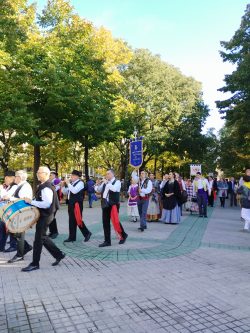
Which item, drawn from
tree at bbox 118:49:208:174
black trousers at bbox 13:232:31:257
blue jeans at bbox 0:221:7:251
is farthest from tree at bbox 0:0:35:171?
tree at bbox 118:49:208:174

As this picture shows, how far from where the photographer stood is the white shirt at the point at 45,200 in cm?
651

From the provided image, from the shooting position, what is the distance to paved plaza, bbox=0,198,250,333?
4434 millimetres

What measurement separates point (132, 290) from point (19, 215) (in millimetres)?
2349

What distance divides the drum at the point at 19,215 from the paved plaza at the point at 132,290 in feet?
2.77

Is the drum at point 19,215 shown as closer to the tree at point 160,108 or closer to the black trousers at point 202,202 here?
the black trousers at point 202,202

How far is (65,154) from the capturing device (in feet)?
120

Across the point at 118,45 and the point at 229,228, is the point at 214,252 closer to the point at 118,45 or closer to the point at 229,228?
the point at 229,228

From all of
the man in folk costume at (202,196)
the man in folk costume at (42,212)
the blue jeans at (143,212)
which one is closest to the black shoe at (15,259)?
the man in folk costume at (42,212)

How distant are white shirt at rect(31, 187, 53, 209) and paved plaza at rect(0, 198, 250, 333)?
3.94ft

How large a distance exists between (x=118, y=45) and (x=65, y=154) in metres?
12.5

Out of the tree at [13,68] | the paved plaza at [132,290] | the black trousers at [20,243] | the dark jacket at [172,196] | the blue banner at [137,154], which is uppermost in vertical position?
the tree at [13,68]

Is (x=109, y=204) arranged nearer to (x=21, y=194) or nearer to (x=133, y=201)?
(x=21, y=194)

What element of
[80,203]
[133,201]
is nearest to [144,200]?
[133,201]

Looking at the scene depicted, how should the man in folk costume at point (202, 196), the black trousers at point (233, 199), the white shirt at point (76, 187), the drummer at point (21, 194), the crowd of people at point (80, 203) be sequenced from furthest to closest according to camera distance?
the black trousers at point (233, 199), the man in folk costume at point (202, 196), the white shirt at point (76, 187), the drummer at point (21, 194), the crowd of people at point (80, 203)
